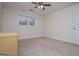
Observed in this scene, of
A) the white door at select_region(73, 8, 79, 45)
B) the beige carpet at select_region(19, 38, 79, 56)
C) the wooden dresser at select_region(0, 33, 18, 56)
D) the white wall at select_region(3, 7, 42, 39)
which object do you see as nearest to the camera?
the wooden dresser at select_region(0, 33, 18, 56)

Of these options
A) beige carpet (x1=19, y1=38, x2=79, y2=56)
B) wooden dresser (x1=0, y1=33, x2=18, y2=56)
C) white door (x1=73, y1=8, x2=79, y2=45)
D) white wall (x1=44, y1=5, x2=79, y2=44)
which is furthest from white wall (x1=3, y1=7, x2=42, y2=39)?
wooden dresser (x1=0, y1=33, x2=18, y2=56)

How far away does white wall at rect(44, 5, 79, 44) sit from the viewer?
4348 millimetres

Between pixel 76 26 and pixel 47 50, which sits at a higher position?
pixel 76 26

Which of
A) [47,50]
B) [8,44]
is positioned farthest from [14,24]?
[8,44]

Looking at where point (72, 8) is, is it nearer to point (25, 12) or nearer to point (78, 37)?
point (78, 37)

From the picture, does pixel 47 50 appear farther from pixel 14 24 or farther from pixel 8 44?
pixel 14 24

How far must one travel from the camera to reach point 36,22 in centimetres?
589

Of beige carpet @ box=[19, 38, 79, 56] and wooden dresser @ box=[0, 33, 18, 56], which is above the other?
wooden dresser @ box=[0, 33, 18, 56]

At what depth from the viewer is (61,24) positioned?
4938 mm

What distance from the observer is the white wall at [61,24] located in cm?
435

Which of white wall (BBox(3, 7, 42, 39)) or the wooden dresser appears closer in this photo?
the wooden dresser

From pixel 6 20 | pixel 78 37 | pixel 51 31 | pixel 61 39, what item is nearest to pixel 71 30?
pixel 78 37

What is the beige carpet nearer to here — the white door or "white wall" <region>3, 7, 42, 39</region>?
the white door

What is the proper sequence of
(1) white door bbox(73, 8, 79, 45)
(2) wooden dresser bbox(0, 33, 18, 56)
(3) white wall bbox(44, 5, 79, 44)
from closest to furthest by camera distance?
(2) wooden dresser bbox(0, 33, 18, 56), (1) white door bbox(73, 8, 79, 45), (3) white wall bbox(44, 5, 79, 44)
